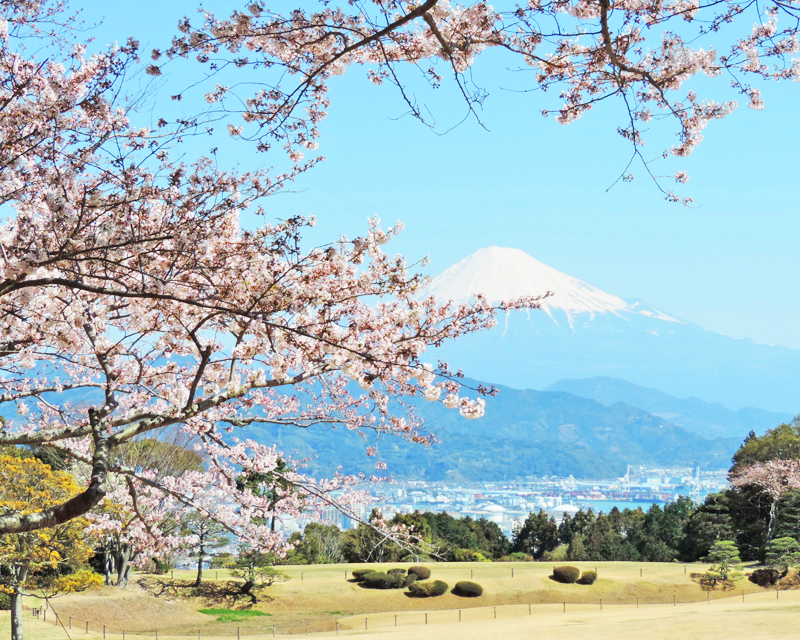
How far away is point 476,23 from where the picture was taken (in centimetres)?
484

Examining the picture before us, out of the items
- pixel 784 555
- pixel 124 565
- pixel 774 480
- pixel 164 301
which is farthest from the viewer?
pixel 774 480

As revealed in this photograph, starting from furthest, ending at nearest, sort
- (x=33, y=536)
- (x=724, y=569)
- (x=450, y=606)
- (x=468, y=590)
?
(x=724, y=569), (x=468, y=590), (x=450, y=606), (x=33, y=536)

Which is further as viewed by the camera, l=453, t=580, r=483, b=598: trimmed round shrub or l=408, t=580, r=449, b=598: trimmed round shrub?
l=453, t=580, r=483, b=598: trimmed round shrub

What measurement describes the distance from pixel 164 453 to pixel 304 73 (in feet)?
87.0

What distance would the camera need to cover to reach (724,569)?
3145 centimetres

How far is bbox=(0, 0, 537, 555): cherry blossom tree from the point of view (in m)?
4.52

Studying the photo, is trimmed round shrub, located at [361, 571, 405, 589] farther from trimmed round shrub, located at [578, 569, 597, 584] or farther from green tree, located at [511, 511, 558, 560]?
green tree, located at [511, 511, 558, 560]

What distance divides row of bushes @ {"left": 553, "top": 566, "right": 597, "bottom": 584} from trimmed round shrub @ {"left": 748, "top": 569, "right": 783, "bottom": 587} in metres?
6.65

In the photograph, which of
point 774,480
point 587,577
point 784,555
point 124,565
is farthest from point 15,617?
point 774,480

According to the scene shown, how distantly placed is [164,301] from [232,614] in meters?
23.8

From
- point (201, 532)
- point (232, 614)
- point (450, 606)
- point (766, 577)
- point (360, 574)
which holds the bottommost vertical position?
point (450, 606)

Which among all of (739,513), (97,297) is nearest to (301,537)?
(739,513)

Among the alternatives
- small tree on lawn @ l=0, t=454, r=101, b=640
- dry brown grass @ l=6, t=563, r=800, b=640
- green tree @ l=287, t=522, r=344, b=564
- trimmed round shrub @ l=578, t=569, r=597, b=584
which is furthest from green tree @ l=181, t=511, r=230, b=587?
trimmed round shrub @ l=578, t=569, r=597, b=584

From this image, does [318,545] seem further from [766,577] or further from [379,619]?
[766,577]
